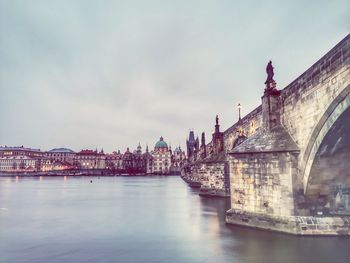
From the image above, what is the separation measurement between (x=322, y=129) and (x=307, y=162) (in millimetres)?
1744

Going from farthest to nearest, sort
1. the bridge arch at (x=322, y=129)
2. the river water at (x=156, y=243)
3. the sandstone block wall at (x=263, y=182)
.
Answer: the sandstone block wall at (x=263, y=182) → the bridge arch at (x=322, y=129) → the river water at (x=156, y=243)

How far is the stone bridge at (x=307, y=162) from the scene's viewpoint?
1198 centimetres

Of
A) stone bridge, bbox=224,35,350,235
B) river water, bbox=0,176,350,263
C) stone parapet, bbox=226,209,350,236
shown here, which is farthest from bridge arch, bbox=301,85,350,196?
river water, bbox=0,176,350,263

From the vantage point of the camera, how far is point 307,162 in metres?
13.5

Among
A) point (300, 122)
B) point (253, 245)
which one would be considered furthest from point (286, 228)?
point (300, 122)

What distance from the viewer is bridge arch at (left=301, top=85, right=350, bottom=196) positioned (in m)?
11.2

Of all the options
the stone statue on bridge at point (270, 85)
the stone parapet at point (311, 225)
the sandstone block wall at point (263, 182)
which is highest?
the stone statue on bridge at point (270, 85)

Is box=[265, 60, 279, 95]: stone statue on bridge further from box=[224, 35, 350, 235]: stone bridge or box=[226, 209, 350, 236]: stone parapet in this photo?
box=[226, 209, 350, 236]: stone parapet

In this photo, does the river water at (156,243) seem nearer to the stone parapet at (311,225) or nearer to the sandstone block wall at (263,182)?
the stone parapet at (311,225)

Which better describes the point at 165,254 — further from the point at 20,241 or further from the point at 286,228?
the point at 20,241

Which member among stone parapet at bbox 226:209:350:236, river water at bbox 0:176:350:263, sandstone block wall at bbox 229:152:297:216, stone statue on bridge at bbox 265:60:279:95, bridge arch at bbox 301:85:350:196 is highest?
stone statue on bridge at bbox 265:60:279:95

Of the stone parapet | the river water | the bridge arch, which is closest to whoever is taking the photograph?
the river water

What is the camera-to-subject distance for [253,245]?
1211 centimetres

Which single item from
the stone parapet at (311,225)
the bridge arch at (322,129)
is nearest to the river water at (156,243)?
the stone parapet at (311,225)
